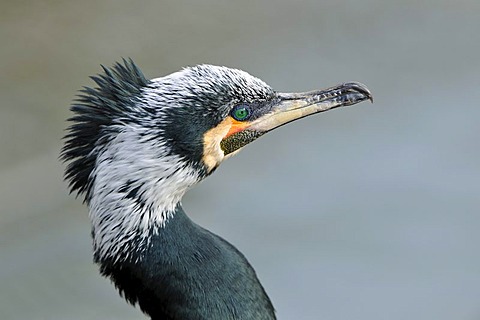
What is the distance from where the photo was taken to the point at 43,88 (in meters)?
3.98

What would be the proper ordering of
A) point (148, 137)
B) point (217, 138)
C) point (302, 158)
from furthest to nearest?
1. point (302, 158)
2. point (217, 138)
3. point (148, 137)

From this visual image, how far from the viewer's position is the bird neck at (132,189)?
1897 mm

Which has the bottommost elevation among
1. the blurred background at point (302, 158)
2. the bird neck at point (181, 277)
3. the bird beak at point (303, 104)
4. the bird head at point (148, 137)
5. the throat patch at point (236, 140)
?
the bird neck at point (181, 277)

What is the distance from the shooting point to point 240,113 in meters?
2.06

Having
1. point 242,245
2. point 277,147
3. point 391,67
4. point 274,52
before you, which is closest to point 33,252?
point 242,245

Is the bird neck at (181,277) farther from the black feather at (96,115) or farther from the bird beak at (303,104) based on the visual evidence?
the bird beak at (303,104)

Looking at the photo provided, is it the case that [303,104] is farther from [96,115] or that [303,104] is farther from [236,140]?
[96,115]

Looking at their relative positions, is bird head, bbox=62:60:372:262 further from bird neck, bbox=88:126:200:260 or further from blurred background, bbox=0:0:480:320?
blurred background, bbox=0:0:480:320

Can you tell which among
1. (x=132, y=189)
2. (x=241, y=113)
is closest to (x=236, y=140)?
(x=241, y=113)

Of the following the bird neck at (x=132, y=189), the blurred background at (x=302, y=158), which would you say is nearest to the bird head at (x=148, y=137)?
the bird neck at (x=132, y=189)

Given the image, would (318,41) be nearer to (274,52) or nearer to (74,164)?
(274,52)

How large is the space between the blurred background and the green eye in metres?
1.30

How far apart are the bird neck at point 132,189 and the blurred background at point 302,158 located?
1306 millimetres

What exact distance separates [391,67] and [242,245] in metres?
1.19
